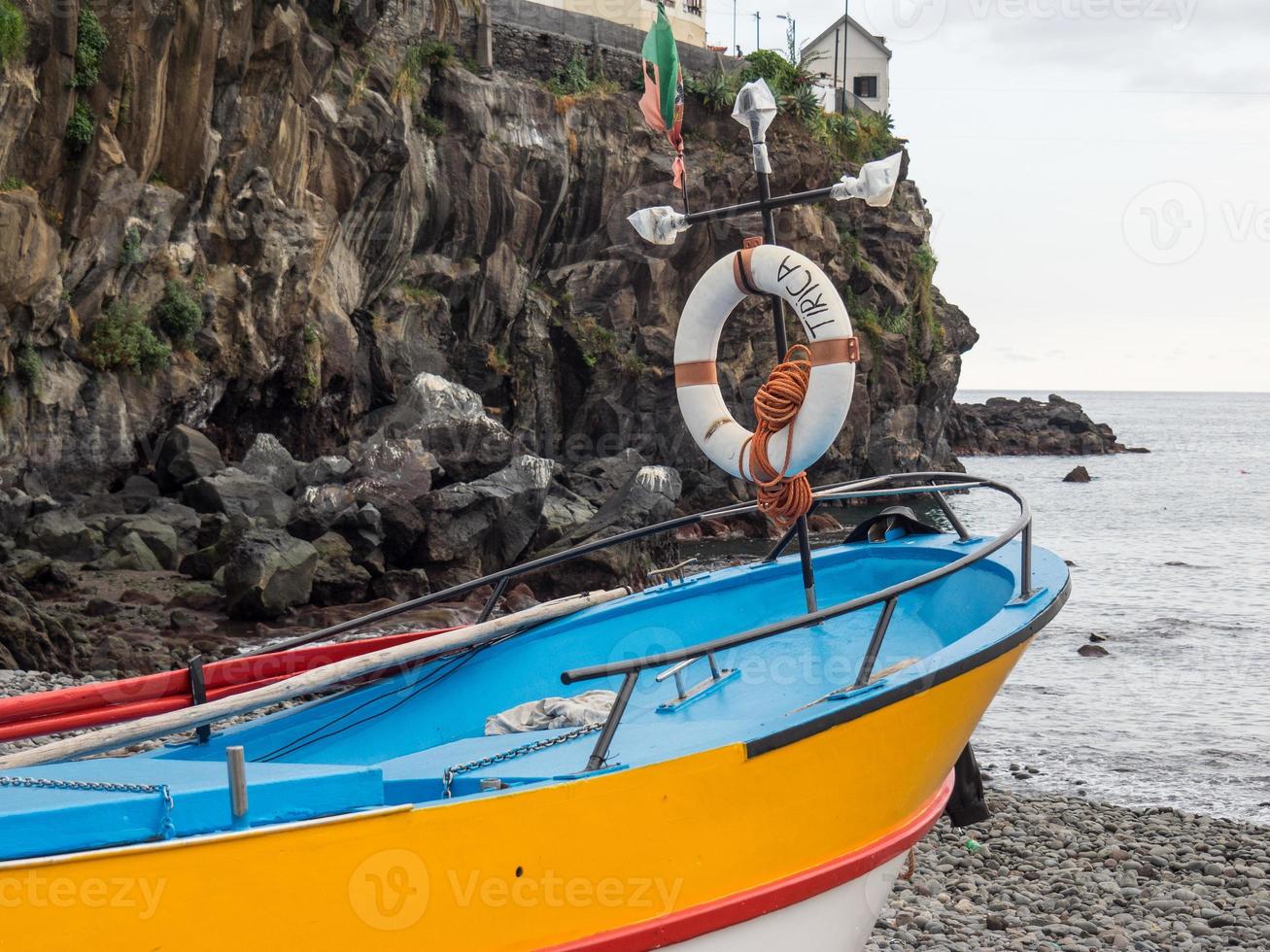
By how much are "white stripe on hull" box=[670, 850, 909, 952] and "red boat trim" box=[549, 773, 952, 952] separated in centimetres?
4

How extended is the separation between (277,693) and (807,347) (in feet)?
9.33

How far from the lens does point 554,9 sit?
32438 mm

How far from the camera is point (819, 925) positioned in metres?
4.59

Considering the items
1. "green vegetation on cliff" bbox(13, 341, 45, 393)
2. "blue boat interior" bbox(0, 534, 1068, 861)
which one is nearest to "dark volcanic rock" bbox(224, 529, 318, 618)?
"green vegetation on cliff" bbox(13, 341, 45, 393)

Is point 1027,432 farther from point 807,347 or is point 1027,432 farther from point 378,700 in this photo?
point 378,700

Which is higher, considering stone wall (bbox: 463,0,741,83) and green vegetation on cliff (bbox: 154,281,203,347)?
stone wall (bbox: 463,0,741,83)

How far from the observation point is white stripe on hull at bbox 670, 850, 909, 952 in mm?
4238

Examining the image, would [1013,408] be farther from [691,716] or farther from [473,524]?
[691,716]

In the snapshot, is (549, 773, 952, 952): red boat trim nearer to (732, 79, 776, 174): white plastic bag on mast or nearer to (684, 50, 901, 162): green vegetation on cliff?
(732, 79, 776, 174): white plastic bag on mast

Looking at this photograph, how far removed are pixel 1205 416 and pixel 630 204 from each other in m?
128

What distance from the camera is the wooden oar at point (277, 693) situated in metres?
4.18

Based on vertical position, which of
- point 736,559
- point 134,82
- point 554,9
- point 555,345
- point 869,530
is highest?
point 554,9

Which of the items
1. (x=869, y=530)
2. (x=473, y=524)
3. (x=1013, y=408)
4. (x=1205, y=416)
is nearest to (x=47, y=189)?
(x=473, y=524)

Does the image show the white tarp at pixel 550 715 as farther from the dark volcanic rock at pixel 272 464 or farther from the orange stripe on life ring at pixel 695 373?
the dark volcanic rock at pixel 272 464
